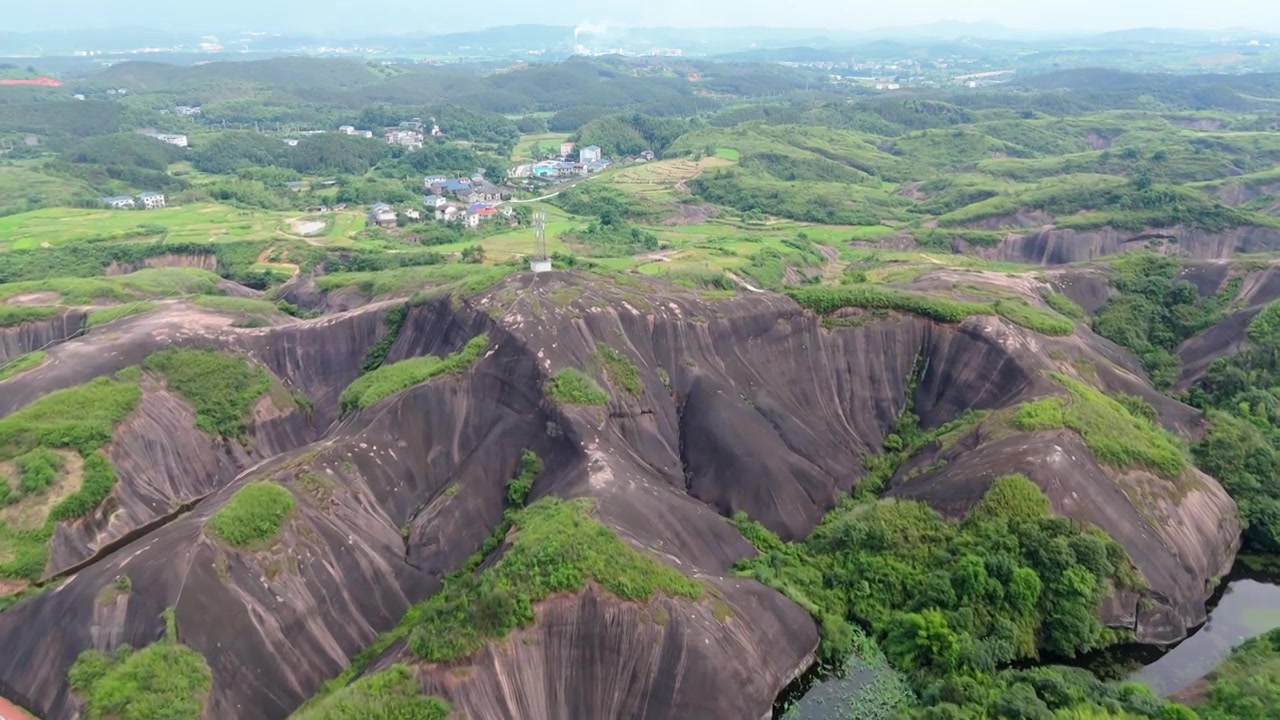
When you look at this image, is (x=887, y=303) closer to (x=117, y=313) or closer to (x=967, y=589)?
(x=967, y=589)

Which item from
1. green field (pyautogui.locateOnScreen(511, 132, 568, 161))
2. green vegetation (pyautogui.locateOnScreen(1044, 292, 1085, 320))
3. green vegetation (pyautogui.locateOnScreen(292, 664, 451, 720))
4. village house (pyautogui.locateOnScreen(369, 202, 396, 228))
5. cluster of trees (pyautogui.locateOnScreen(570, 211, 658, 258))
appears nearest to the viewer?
green vegetation (pyautogui.locateOnScreen(292, 664, 451, 720))

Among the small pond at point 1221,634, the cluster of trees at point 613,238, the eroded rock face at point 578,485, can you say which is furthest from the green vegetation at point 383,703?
the cluster of trees at point 613,238

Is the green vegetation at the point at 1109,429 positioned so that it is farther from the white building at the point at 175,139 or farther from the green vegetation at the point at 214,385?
the white building at the point at 175,139

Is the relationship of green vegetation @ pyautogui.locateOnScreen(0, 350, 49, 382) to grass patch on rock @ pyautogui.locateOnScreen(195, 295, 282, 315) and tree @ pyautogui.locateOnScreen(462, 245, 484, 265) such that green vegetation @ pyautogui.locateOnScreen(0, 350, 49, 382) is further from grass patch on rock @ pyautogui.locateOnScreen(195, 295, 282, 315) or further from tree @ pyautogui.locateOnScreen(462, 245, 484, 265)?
tree @ pyautogui.locateOnScreen(462, 245, 484, 265)

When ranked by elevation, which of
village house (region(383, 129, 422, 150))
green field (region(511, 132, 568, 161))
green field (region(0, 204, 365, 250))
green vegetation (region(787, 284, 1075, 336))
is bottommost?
green field (region(511, 132, 568, 161))

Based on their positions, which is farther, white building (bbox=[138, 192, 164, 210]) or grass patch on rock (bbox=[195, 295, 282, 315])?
white building (bbox=[138, 192, 164, 210])

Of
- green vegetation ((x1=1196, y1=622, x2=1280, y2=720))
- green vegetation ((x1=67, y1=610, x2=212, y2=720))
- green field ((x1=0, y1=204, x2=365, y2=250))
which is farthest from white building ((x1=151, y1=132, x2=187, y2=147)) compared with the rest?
green vegetation ((x1=1196, y1=622, x2=1280, y2=720))
